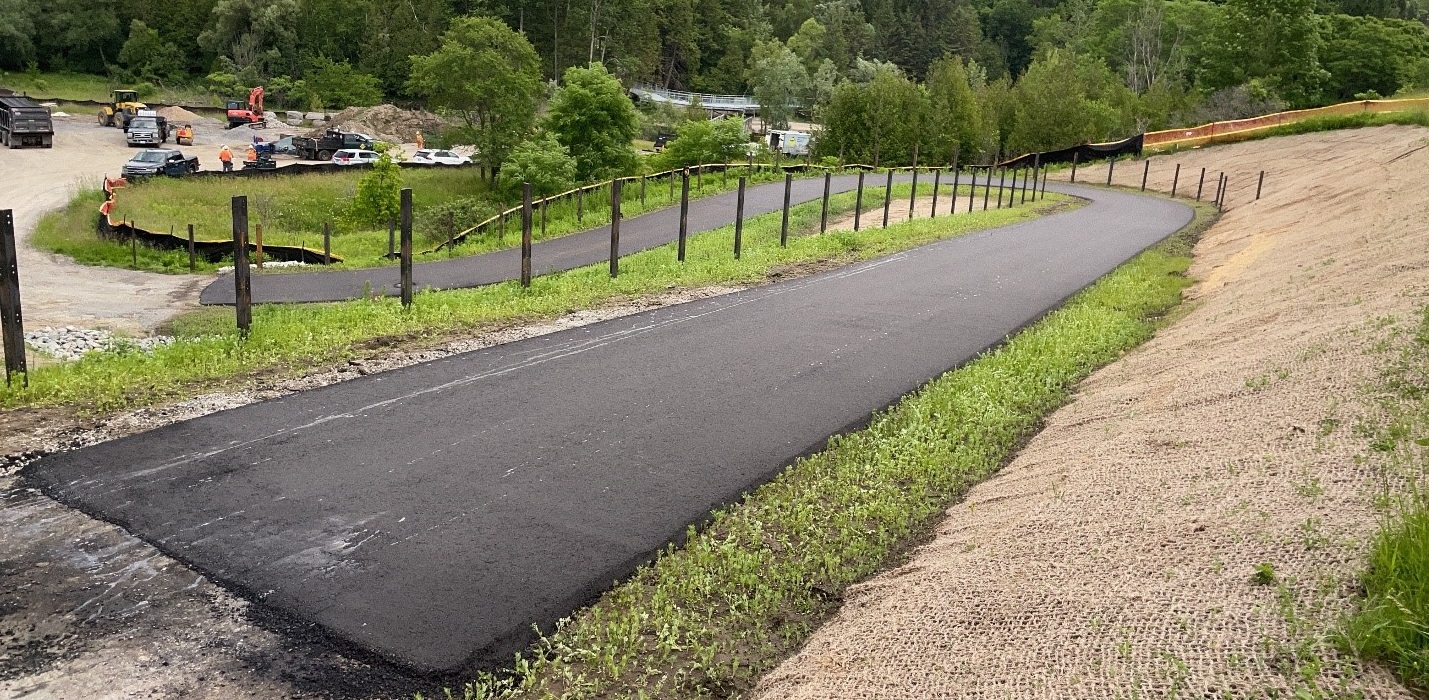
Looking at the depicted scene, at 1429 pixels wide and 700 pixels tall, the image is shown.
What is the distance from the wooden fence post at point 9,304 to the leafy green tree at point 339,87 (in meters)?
76.4

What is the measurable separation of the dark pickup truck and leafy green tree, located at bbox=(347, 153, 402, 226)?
35.1ft

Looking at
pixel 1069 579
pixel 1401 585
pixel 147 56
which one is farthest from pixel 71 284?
pixel 147 56

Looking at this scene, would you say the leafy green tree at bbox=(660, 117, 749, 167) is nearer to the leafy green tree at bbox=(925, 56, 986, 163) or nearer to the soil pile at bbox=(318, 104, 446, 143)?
the leafy green tree at bbox=(925, 56, 986, 163)

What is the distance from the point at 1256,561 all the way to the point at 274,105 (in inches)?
3593

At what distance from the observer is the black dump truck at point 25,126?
49969 millimetres

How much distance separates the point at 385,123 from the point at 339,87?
11973mm

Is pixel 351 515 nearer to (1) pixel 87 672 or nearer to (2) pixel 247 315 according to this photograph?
(1) pixel 87 672

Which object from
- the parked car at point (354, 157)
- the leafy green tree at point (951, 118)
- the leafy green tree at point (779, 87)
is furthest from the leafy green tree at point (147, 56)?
the leafy green tree at point (951, 118)

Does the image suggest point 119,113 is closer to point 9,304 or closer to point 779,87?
point 779,87

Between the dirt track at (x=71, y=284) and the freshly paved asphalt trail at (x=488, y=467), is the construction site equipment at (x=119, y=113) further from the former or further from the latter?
the freshly paved asphalt trail at (x=488, y=467)

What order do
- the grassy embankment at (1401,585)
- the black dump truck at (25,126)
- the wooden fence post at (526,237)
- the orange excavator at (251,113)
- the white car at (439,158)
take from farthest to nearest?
the orange excavator at (251,113) < the white car at (439,158) < the black dump truck at (25,126) < the wooden fence post at (526,237) < the grassy embankment at (1401,585)

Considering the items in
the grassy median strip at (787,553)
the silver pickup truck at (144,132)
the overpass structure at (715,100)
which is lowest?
the silver pickup truck at (144,132)

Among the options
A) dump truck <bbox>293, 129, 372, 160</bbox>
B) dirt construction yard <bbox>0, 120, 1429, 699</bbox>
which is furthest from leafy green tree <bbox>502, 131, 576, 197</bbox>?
dirt construction yard <bbox>0, 120, 1429, 699</bbox>

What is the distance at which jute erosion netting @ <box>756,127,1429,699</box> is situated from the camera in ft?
13.2
